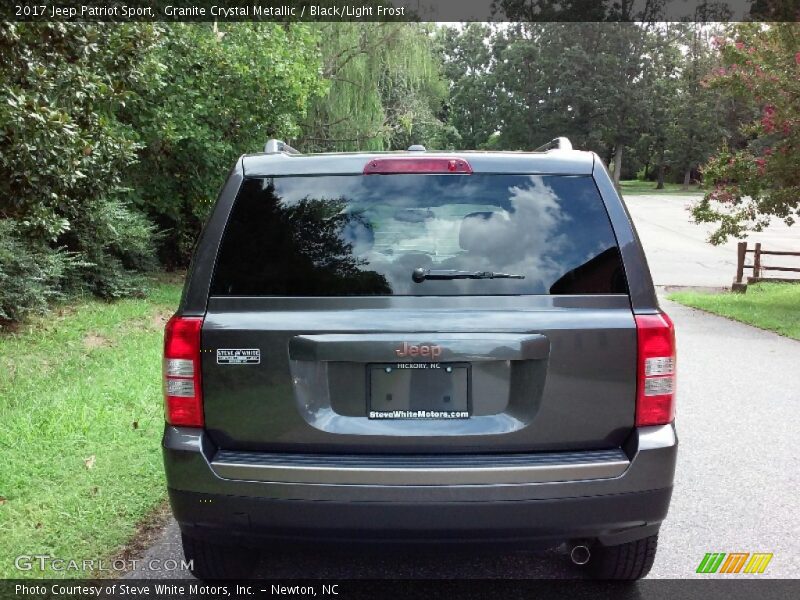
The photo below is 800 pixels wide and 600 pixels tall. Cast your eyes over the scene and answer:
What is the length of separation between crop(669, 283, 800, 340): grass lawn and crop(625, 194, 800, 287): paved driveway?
207 centimetres

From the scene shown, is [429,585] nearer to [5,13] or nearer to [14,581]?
[14,581]

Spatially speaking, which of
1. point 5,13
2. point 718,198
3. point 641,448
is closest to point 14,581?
point 641,448

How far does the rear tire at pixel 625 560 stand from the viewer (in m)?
3.46

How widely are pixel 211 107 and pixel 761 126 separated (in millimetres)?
9475

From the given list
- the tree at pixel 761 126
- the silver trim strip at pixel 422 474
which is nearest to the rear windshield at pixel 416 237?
the silver trim strip at pixel 422 474

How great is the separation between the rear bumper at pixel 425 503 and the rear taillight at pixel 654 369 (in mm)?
72

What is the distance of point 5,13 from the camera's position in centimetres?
614

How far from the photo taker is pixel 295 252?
3.01 m

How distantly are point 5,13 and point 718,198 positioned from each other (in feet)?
39.9

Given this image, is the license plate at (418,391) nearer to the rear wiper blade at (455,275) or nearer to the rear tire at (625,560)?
the rear wiper blade at (455,275)

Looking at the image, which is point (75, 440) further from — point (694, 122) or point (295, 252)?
point (694, 122)

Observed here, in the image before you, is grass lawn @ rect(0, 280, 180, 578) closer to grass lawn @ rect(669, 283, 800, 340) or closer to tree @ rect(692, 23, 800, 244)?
grass lawn @ rect(669, 283, 800, 340)

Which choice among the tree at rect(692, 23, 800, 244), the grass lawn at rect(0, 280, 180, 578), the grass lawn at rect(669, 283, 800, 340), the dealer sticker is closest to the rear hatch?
the dealer sticker

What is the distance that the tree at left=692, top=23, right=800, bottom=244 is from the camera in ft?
41.8
